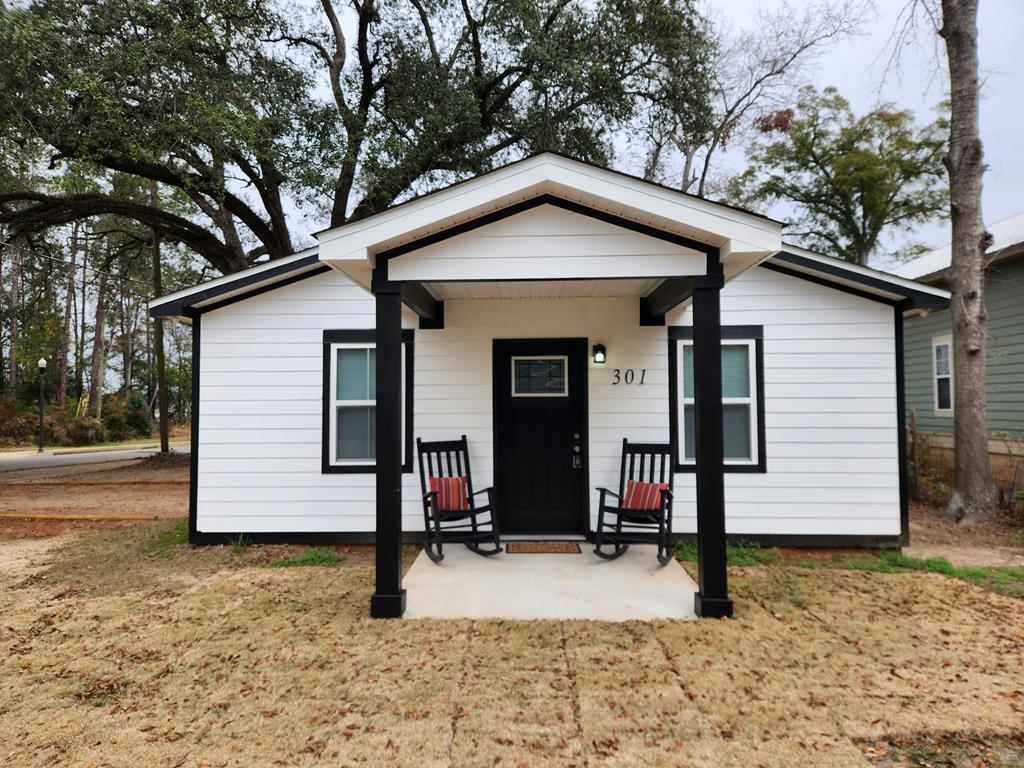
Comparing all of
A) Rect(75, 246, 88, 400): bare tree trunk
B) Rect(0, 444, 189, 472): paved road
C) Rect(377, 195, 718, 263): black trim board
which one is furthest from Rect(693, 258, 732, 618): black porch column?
Rect(75, 246, 88, 400): bare tree trunk

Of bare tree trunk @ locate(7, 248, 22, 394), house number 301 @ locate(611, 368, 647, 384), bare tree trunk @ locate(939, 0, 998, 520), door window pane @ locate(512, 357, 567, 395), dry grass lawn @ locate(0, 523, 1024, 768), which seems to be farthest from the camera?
bare tree trunk @ locate(7, 248, 22, 394)

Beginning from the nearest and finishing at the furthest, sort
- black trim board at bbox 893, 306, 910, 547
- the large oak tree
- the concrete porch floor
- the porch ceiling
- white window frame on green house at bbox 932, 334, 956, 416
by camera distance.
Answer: the concrete porch floor → the porch ceiling → black trim board at bbox 893, 306, 910, 547 → the large oak tree → white window frame on green house at bbox 932, 334, 956, 416

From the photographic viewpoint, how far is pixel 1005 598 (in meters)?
3.92

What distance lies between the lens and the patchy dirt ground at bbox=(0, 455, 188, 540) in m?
6.73

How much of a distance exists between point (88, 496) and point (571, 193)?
30.1 ft

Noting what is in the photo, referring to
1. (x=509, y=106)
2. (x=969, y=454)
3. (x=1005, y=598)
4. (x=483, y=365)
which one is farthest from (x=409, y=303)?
(x=509, y=106)

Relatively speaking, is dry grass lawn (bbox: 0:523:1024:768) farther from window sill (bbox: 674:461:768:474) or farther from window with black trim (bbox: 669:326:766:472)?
window with black trim (bbox: 669:326:766:472)

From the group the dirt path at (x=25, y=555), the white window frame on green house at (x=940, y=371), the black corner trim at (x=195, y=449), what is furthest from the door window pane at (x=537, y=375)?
the white window frame on green house at (x=940, y=371)

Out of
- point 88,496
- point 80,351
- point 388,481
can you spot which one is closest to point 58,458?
point 88,496

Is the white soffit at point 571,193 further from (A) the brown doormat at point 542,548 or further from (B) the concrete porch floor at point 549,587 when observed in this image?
(A) the brown doormat at point 542,548

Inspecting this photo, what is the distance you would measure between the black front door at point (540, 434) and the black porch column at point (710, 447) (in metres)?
1.87

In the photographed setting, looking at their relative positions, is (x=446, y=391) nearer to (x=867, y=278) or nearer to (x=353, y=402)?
(x=353, y=402)

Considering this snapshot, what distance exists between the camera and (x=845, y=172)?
57.6ft

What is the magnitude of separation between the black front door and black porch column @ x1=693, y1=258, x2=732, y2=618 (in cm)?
187
